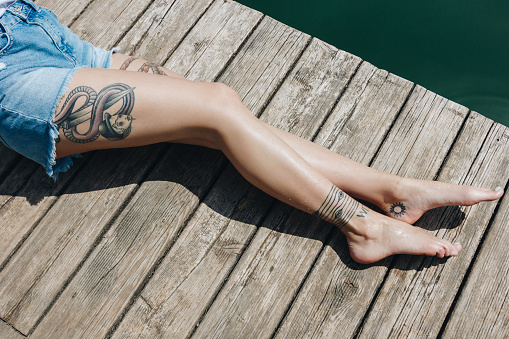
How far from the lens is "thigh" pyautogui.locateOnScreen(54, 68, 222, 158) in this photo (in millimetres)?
1737

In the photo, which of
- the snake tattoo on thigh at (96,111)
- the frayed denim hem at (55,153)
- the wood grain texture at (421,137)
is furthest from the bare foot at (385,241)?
the frayed denim hem at (55,153)

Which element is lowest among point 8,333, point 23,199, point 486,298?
point 8,333

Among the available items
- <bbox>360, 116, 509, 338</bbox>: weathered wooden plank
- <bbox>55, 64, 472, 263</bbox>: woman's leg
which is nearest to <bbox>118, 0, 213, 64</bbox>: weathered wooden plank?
<bbox>55, 64, 472, 263</bbox>: woman's leg

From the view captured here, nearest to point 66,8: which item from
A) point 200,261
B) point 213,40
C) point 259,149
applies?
point 213,40

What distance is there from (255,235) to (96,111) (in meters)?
0.94

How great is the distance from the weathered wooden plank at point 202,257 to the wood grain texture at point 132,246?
6 cm

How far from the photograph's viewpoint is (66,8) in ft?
8.56

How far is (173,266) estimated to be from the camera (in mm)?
1990

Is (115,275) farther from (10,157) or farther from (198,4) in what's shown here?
(198,4)

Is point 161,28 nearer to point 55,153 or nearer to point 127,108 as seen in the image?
point 127,108

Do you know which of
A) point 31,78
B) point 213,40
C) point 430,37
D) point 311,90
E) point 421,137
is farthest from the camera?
point 430,37

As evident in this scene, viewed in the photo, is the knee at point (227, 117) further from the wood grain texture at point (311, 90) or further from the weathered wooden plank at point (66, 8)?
the weathered wooden plank at point (66, 8)

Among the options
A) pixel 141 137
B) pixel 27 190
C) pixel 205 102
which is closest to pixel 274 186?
pixel 205 102

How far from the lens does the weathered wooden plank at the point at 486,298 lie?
1.88 metres
